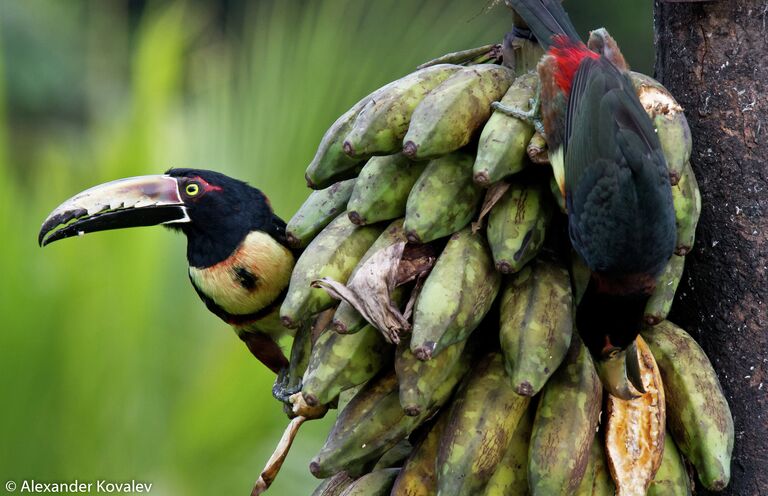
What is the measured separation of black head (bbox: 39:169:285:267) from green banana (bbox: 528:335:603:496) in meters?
0.84

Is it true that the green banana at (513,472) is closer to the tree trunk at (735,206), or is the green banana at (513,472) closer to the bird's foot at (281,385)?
the tree trunk at (735,206)

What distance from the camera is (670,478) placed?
123 cm

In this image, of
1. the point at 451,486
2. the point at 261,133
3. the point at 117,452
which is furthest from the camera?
the point at 261,133

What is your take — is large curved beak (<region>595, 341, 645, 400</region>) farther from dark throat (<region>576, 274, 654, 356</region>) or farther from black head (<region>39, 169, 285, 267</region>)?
black head (<region>39, 169, 285, 267</region>)

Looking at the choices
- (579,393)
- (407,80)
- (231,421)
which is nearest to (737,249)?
(579,393)

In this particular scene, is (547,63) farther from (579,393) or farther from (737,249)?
Answer: (579,393)

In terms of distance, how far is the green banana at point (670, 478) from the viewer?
123cm

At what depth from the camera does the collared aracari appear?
1.20m

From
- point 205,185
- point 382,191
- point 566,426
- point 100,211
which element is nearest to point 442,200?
point 382,191

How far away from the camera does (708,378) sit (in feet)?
4.16

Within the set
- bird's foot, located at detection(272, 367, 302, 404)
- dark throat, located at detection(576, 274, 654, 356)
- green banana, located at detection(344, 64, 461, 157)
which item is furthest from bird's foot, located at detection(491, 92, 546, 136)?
bird's foot, located at detection(272, 367, 302, 404)

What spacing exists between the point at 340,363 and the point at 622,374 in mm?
341

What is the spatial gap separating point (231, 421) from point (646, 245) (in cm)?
120

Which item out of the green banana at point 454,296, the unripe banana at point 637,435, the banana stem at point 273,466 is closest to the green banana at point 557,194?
the green banana at point 454,296
